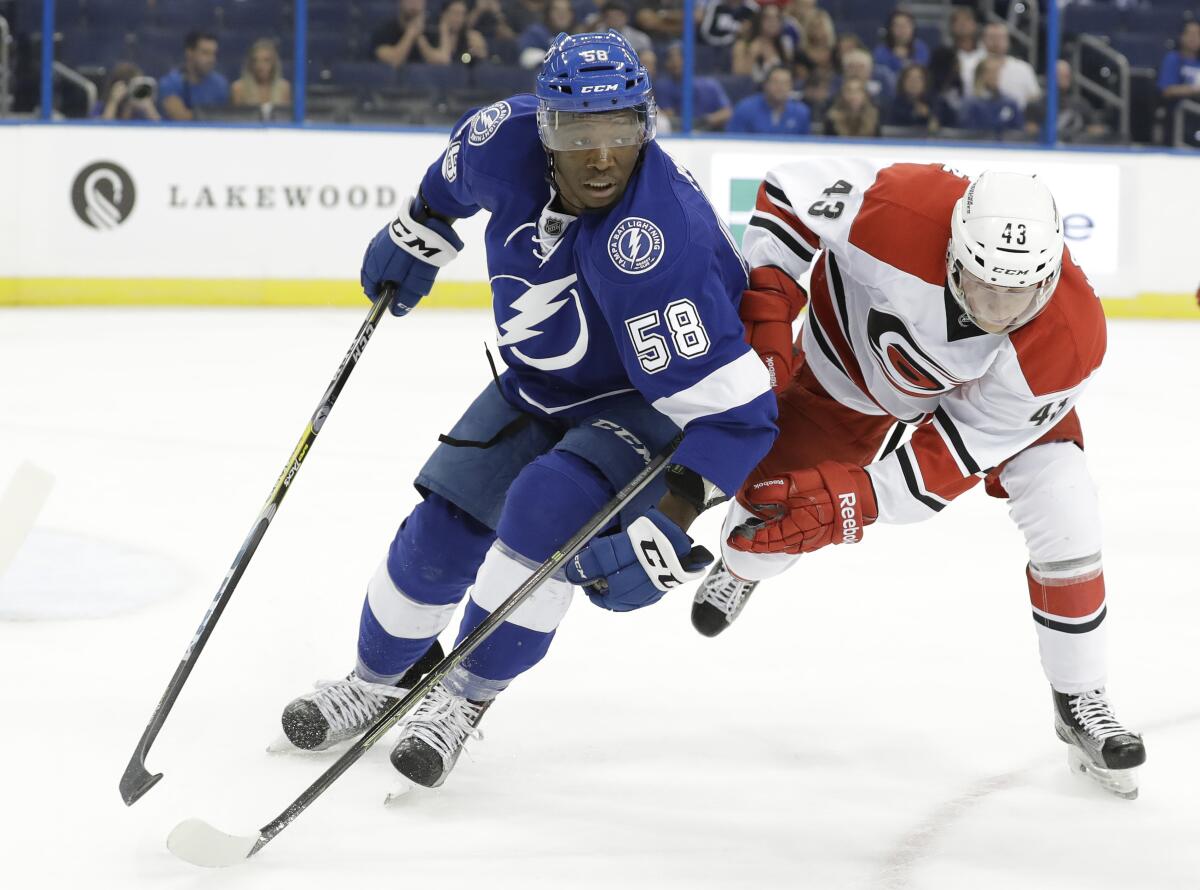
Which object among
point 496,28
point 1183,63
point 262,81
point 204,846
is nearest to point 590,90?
point 204,846

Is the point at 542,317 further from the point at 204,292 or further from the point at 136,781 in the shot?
the point at 204,292

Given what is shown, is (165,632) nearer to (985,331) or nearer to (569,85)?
(569,85)

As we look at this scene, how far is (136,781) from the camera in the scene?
2.25 meters

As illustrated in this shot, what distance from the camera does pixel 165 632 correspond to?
10.1ft

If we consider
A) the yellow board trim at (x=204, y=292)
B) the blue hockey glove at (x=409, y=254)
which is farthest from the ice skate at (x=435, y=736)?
the yellow board trim at (x=204, y=292)

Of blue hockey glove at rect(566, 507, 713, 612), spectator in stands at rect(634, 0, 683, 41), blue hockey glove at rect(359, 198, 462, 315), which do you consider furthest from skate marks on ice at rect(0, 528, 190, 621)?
spectator in stands at rect(634, 0, 683, 41)

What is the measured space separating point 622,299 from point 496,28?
23.1 feet

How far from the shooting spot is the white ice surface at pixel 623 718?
86.7 inches

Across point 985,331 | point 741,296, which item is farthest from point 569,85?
point 985,331

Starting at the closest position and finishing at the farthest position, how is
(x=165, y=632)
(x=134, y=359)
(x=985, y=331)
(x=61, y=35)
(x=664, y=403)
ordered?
(x=664, y=403) → (x=985, y=331) → (x=165, y=632) → (x=134, y=359) → (x=61, y=35)

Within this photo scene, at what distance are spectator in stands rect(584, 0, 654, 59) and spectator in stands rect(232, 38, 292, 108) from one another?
1.77 metres

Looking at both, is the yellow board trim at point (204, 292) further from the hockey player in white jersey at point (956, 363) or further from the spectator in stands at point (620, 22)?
the hockey player in white jersey at point (956, 363)

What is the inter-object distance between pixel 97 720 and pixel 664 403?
1.13 metres

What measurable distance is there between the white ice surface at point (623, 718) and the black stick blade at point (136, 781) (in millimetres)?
38
